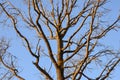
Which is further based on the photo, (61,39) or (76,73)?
(61,39)

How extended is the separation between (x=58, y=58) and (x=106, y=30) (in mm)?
2220

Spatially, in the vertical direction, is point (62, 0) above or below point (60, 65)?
above

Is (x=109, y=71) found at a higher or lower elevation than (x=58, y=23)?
lower

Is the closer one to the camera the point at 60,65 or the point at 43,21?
the point at 60,65

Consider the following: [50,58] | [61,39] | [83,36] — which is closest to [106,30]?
[83,36]

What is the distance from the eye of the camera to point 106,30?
43.3 ft

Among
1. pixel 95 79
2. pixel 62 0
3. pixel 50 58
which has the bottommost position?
pixel 95 79

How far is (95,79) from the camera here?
1188 cm

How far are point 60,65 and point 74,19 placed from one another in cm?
210

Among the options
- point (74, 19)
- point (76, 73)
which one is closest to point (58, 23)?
point (74, 19)

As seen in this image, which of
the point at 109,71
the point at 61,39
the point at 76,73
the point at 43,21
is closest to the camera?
the point at 76,73

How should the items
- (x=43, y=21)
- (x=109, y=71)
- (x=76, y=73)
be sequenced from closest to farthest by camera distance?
1. (x=76, y=73)
2. (x=109, y=71)
3. (x=43, y=21)

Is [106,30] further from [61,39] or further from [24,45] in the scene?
[24,45]

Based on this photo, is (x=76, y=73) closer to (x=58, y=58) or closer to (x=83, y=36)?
(x=58, y=58)
